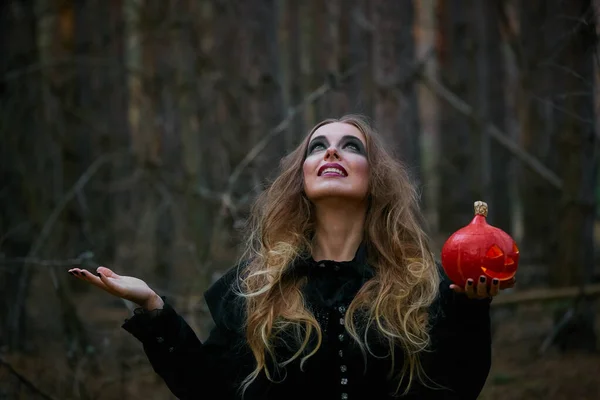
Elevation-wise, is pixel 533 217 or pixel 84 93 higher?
pixel 84 93

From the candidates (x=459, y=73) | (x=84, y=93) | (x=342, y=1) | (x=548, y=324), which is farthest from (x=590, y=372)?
(x=84, y=93)

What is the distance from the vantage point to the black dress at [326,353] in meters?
3.22

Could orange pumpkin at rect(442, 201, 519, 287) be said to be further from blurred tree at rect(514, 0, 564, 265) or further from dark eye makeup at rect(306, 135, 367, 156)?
blurred tree at rect(514, 0, 564, 265)

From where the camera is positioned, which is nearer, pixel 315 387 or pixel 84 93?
pixel 315 387

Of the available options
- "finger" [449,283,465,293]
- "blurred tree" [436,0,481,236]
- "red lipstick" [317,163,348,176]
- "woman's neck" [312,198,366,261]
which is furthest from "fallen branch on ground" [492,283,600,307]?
"finger" [449,283,465,293]

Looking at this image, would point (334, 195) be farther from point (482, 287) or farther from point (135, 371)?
point (135, 371)

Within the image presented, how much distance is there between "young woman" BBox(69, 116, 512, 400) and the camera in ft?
10.7

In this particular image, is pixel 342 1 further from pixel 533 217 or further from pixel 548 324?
pixel 548 324

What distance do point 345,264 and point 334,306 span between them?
221 mm

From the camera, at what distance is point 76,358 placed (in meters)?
6.48

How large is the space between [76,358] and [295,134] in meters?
6.12

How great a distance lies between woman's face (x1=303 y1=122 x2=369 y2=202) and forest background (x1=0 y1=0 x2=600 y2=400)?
1565 millimetres

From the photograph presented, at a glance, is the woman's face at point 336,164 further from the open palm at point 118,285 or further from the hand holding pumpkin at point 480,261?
the open palm at point 118,285

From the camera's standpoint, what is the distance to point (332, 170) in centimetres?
360
